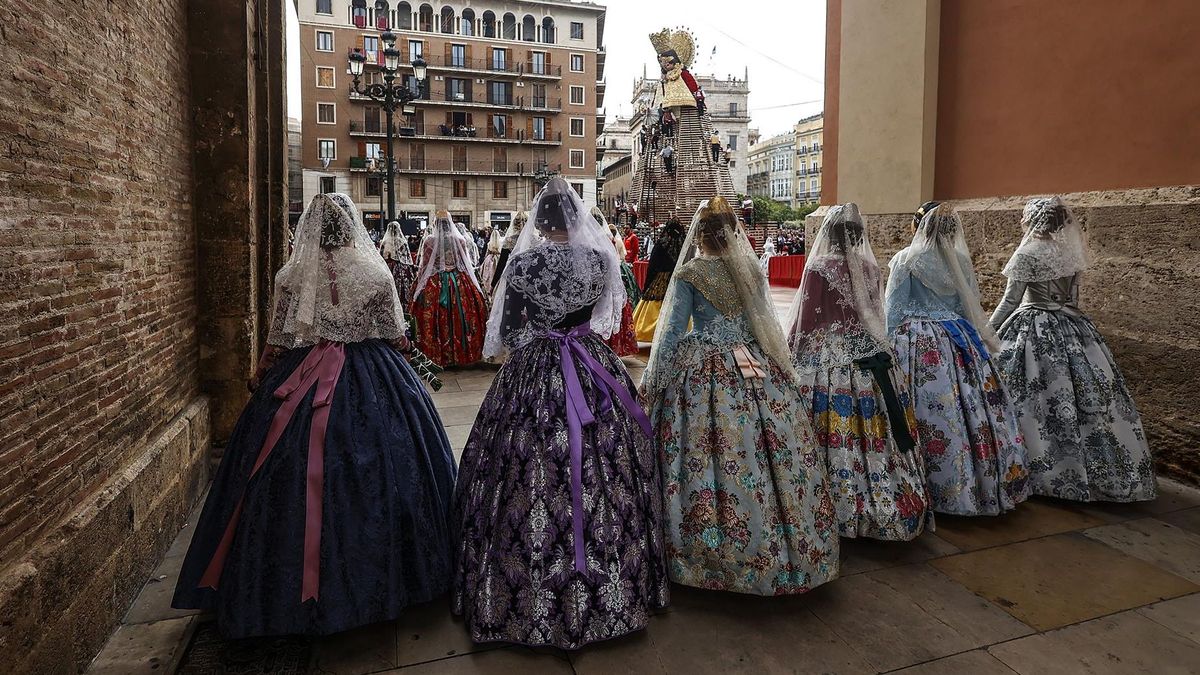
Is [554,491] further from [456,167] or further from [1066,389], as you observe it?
[456,167]

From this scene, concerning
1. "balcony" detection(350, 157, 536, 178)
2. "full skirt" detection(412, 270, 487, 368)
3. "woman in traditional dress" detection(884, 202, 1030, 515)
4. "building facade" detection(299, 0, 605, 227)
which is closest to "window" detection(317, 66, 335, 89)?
"building facade" detection(299, 0, 605, 227)

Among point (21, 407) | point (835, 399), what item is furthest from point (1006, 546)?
point (21, 407)

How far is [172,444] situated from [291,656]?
163cm

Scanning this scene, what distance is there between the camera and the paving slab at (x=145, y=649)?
261 cm

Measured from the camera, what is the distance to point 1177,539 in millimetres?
3744

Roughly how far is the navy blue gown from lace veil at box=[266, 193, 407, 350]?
0.10 meters

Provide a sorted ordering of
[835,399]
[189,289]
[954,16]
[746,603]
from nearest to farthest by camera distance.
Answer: [746,603] < [835,399] < [189,289] < [954,16]

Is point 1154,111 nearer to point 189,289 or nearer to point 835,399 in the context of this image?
point 835,399

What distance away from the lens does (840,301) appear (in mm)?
3586

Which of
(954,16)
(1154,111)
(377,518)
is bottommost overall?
(377,518)

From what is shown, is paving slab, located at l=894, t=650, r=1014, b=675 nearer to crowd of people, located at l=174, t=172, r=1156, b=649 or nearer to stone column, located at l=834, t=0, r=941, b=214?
crowd of people, located at l=174, t=172, r=1156, b=649

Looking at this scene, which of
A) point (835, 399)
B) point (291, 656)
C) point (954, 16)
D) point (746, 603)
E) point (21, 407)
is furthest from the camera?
point (954, 16)

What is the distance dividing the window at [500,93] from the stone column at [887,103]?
37.9m

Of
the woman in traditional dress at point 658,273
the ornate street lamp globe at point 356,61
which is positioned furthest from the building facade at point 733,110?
the woman in traditional dress at point 658,273
